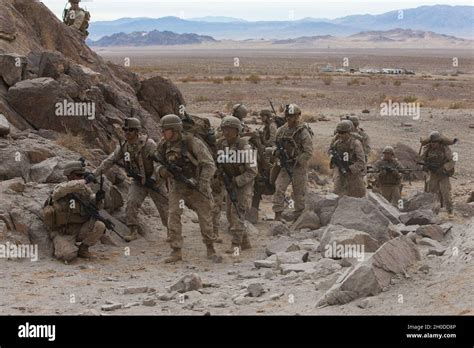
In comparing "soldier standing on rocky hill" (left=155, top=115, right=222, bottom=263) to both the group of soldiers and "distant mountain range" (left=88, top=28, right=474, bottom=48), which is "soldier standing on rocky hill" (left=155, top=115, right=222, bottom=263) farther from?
"distant mountain range" (left=88, top=28, right=474, bottom=48)

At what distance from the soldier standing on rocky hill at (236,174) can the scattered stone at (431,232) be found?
2.46 meters

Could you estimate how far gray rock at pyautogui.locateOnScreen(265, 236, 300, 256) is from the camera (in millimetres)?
10452

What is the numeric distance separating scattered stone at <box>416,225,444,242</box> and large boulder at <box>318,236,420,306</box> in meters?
2.74

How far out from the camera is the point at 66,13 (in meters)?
17.7

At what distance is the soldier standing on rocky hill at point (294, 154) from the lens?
1230 centimetres

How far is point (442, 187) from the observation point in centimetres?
1430

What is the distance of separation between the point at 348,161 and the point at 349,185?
19.0 inches

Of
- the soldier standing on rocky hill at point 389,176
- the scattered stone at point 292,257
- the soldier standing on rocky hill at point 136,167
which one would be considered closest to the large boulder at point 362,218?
the scattered stone at point 292,257

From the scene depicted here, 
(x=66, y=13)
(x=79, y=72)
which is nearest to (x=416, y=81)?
(x=66, y=13)

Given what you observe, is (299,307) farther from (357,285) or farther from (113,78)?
(113,78)

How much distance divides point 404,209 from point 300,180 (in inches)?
93.8

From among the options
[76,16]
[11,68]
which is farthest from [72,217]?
[76,16]

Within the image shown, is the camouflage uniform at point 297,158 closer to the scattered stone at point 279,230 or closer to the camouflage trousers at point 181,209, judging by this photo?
the scattered stone at point 279,230

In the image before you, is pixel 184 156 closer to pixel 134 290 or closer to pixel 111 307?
pixel 134 290
